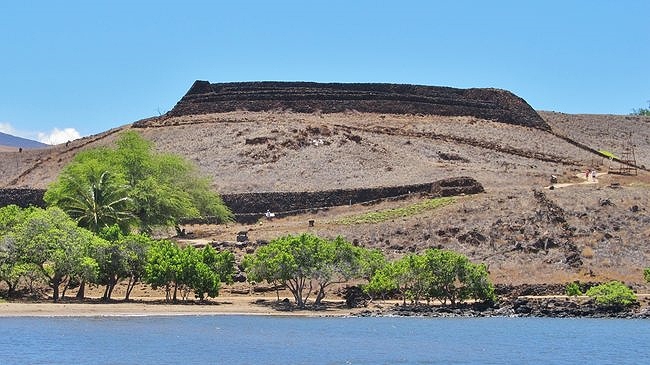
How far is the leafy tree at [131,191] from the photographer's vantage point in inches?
2825

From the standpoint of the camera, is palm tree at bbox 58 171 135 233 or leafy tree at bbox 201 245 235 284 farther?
palm tree at bbox 58 171 135 233

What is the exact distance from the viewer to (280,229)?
87.0 m

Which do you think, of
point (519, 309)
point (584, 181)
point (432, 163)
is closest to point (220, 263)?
point (519, 309)

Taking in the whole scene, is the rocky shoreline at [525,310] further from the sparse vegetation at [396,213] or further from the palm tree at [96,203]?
the sparse vegetation at [396,213]

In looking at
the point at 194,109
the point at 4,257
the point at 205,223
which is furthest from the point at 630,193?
the point at 194,109

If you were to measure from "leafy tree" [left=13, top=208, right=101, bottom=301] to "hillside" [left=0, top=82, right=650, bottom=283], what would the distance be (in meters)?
22.6

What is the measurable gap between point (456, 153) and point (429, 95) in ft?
82.2

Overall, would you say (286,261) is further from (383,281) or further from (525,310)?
(525,310)

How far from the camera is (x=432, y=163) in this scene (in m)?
114

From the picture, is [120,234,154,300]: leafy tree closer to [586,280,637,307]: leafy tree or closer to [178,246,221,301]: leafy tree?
[178,246,221,301]: leafy tree

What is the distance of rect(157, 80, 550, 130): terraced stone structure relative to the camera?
139 m

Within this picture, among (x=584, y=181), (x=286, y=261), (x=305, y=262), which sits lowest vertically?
(x=305, y=262)

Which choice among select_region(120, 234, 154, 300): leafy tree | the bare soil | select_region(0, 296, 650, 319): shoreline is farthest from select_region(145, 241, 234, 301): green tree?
the bare soil

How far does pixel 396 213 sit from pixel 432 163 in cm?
2603
